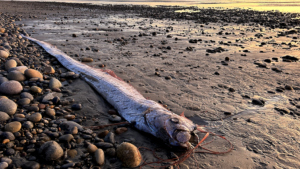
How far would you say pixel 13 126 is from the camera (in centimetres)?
342

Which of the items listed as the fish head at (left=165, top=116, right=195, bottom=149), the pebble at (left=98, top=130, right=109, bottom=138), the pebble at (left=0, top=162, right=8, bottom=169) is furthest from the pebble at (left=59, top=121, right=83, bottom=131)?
the fish head at (left=165, top=116, right=195, bottom=149)

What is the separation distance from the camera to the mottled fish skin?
338 centimetres

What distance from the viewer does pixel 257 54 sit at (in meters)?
9.26

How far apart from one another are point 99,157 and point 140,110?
1.37m

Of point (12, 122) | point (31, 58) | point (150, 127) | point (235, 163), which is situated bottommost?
point (235, 163)

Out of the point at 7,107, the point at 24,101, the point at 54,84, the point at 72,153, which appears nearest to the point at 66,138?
the point at 72,153

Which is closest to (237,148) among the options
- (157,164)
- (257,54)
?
(157,164)

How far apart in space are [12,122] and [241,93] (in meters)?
5.42

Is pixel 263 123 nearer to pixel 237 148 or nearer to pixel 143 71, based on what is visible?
pixel 237 148

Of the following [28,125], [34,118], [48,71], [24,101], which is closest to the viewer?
[28,125]

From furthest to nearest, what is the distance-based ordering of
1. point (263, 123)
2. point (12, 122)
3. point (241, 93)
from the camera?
point (241, 93), point (263, 123), point (12, 122)

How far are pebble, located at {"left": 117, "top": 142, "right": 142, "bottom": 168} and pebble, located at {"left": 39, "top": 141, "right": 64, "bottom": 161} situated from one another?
89 cm

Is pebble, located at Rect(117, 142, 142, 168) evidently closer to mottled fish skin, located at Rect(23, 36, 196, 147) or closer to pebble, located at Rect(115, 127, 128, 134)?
mottled fish skin, located at Rect(23, 36, 196, 147)

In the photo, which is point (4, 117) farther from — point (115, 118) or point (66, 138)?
point (115, 118)
